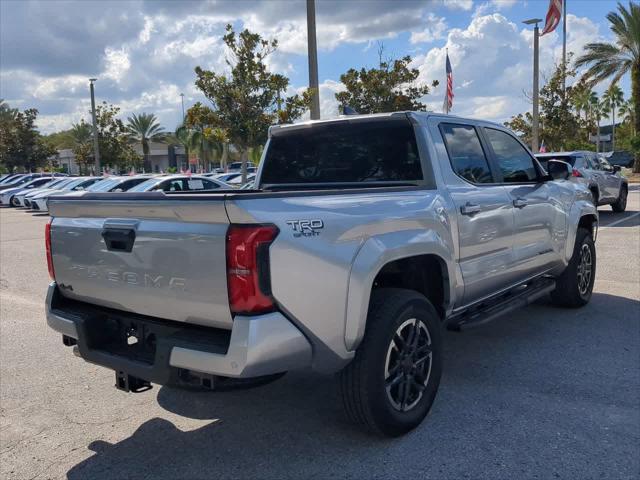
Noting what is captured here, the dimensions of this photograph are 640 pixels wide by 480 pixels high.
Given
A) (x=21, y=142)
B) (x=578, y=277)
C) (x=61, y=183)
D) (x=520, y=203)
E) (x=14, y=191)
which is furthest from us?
(x=21, y=142)

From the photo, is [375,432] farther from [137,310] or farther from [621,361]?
[621,361]

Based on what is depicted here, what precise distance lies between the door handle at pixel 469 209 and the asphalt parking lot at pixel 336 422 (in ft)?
4.09

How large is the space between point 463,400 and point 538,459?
83 cm

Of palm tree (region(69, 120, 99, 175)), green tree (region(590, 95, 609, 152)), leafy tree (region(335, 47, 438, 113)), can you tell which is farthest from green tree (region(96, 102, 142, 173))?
green tree (region(590, 95, 609, 152))

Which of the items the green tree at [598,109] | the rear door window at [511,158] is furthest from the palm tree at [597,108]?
the rear door window at [511,158]

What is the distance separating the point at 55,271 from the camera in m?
3.60

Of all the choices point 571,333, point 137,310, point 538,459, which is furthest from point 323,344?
point 571,333

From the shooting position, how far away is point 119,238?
3.08 m

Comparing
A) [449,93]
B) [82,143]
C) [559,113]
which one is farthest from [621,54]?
[82,143]

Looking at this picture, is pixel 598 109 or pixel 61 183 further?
pixel 598 109

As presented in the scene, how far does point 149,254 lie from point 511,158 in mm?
3500

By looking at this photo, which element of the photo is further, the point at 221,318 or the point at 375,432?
the point at 375,432

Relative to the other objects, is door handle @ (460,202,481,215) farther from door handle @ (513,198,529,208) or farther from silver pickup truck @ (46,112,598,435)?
door handle @ (513,198,529,208)

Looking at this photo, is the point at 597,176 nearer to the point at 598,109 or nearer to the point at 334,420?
the point at 334,420
